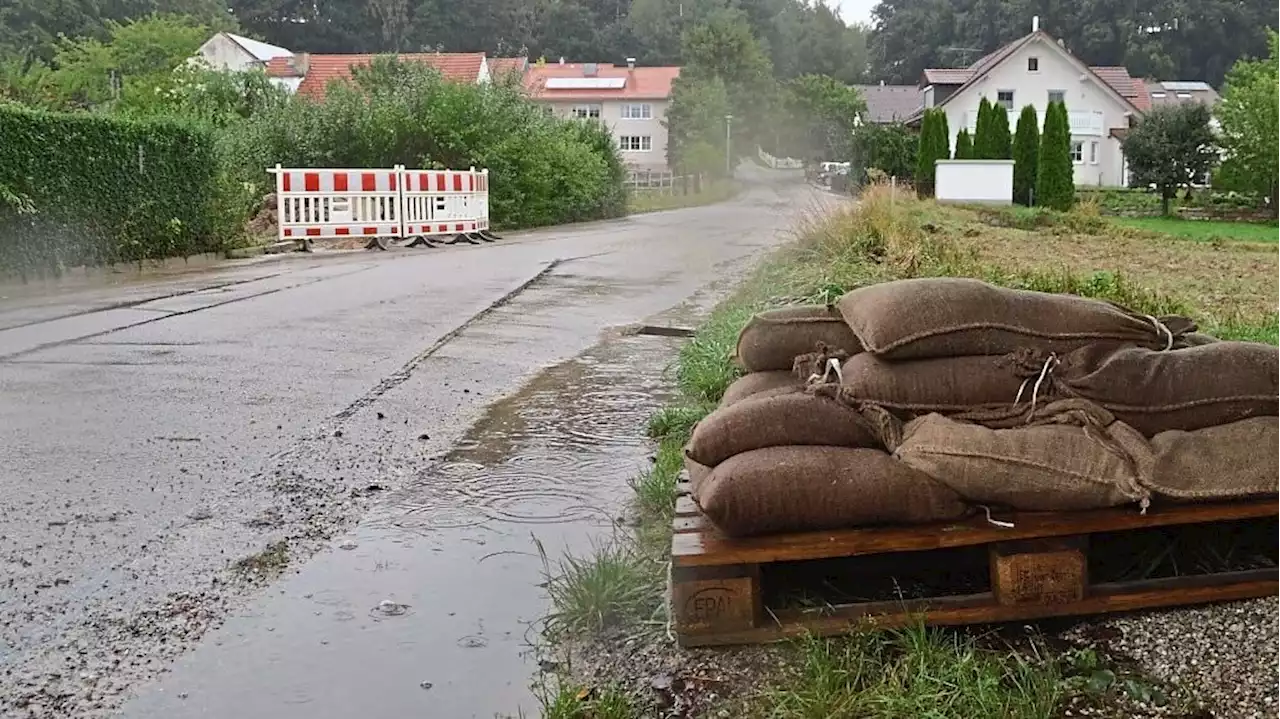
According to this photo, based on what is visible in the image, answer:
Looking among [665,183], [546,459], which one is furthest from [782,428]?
[665,183]

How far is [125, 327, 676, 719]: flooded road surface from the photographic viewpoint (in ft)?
10.0

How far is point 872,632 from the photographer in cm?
304

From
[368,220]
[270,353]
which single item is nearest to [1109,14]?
[368,220]

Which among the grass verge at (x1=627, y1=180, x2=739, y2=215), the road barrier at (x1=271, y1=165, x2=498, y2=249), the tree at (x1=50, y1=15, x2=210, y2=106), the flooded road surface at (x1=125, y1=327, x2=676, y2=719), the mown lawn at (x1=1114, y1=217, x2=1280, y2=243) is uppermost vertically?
the tree at (x1=50, y1=15, x2=210, y2=106)

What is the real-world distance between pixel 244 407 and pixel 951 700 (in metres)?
4.90

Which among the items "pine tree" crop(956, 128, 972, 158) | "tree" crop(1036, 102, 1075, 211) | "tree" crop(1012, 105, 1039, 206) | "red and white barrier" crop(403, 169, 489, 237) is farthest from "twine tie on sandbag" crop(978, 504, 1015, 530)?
"pine tree" crop(956, 128, 972, 158)

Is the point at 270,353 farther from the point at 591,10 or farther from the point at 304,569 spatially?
the point at 591,10

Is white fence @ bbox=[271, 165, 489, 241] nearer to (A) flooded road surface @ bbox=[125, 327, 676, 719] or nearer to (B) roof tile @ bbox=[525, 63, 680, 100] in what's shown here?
(A) flooded road surface @ bbox=[125, 327, 676, 719]

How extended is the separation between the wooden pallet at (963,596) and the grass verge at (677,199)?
35172 mm

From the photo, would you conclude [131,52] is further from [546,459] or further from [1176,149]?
[546,459]

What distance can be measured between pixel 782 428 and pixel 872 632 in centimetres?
63

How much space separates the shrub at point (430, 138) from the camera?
24797 millimetres

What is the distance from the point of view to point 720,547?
3.12m

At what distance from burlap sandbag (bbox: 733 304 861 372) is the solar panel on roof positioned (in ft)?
267
